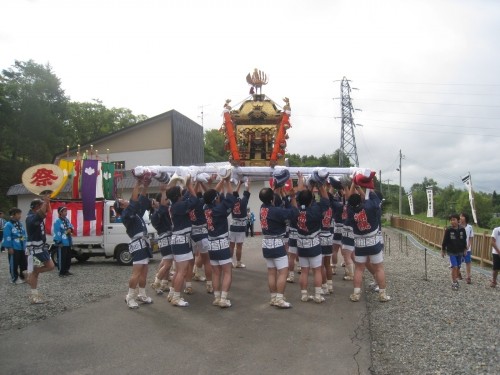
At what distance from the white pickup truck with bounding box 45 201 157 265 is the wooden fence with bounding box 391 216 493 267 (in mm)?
10474

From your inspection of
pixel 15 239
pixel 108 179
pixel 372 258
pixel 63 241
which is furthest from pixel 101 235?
pixel 372 258

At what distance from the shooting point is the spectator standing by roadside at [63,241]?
1110 centimetres

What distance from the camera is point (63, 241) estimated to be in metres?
11.2

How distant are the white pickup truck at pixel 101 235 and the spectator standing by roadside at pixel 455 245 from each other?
27.1 feet

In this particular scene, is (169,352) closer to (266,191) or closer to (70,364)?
(70,364)

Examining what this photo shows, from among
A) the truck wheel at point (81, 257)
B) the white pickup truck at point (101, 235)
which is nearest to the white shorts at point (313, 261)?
the white pickup truck at point (101, 235)

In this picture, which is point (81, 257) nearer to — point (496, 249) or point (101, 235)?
point (101, 235)

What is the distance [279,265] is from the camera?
22.0 ft

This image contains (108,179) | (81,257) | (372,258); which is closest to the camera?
(372,258)

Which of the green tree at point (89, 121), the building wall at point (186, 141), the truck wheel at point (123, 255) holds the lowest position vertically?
the truck wheel at point (123, 255)

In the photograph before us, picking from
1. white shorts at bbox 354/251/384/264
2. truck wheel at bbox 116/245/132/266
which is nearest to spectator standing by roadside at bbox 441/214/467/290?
white shorts at bbox 354/251/384/264

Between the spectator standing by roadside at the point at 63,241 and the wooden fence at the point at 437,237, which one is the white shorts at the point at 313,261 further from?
the wooden fence at the point at 437,237

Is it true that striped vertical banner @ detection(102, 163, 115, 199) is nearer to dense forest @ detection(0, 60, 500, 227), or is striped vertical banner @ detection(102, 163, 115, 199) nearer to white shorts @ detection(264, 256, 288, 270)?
white shorts @ detection(264, 256, 288, 270)

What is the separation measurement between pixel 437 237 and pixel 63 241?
1617 cm
